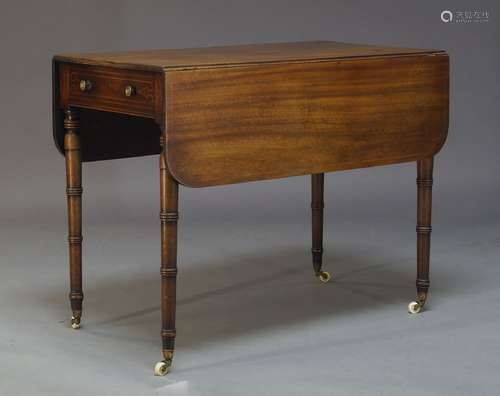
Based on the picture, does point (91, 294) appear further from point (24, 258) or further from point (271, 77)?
point (271, 77)

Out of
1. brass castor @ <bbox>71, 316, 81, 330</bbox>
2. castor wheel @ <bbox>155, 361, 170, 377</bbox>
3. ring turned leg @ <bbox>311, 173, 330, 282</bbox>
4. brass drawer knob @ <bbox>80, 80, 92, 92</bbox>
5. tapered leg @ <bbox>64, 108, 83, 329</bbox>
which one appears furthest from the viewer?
ring turned leg @ <bbox>311, 173, 330, 282</bbox>

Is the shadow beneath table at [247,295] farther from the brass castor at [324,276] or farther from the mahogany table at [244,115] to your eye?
the mahogany table at [244,115]

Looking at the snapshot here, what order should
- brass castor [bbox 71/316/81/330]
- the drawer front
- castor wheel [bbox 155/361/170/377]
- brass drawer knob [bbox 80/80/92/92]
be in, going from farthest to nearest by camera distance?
1. brass castor [bbox 71/316/81/330]
2. brass drawer knob [bbox 80/80/92/92]
3. castor wheel [bbox 155/361/170/377]
4. the drawer front

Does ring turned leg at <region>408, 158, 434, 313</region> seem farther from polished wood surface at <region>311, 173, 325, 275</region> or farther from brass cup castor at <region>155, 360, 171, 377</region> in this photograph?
brass cup castor at <region>155, 360, 171, 377</region>

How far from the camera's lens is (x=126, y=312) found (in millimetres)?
4148

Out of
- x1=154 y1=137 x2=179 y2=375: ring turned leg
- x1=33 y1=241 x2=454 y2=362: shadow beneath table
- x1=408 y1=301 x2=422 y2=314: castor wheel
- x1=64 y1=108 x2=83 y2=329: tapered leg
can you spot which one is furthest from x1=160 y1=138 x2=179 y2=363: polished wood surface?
x1=408 y1=301 x2=422 y2=314: castor wheel

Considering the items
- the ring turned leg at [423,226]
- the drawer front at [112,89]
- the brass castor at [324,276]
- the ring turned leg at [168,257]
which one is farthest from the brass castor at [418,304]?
the drawer front at [112,89]

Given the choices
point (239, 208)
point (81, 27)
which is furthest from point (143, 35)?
point (239, 208)

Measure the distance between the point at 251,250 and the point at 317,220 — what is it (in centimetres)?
45

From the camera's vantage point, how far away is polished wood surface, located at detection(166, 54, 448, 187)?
3428 millimetres

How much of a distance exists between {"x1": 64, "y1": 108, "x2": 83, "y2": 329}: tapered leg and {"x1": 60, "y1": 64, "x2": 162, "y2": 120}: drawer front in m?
0.09

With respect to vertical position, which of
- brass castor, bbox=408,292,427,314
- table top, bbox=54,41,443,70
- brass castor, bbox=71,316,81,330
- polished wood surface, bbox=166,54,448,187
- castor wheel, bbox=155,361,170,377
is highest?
table top, bbox=54,41,443,70

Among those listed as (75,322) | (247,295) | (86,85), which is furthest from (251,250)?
(86,85)

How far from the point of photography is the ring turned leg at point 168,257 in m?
3.44
